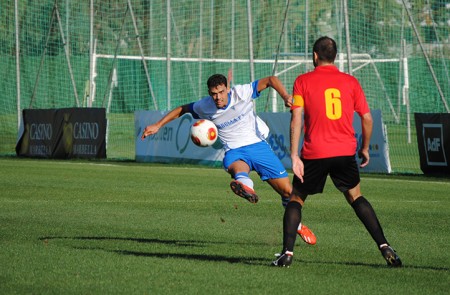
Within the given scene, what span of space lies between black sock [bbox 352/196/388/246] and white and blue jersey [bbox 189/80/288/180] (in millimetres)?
2817

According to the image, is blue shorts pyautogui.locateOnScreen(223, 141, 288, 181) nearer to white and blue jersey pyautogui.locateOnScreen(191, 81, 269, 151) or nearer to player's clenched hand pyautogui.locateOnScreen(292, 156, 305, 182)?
white and blue jersey pyautogui.locateOnScreen(191, 81, 269, 151)

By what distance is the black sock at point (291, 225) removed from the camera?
920cm

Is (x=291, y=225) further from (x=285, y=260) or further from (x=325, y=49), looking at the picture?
(x=325, y=49)

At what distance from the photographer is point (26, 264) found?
30.6 feet

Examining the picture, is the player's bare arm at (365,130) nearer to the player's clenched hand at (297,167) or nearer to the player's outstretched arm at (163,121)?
the player's clenched hand at (297,167)

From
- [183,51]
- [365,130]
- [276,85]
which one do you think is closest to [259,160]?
[276,85]

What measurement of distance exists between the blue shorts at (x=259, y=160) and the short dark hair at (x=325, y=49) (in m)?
3.23

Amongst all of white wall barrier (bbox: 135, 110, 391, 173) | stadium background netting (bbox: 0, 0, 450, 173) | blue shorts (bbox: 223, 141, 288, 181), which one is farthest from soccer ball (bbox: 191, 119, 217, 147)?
stadium background netting (bbox: 0, 0, 450, 173)

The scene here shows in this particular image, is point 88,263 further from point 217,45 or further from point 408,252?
point 217,45

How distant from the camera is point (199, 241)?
454 inches

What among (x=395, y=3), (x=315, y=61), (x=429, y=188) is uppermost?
(x=395, y=3)

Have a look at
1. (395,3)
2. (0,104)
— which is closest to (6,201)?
(395,3)

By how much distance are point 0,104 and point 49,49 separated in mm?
2853

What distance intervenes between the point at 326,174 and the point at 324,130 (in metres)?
0.39
